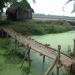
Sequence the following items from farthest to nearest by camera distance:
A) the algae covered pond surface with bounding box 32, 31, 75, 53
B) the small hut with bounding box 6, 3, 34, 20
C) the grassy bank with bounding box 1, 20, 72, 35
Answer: the small hut with bounding box 6, 3, 34, 20
the grassy bank with bounding box 1, 20, 72, 35
the algae covered pond surface with bounding box 32, 31, 75, 53

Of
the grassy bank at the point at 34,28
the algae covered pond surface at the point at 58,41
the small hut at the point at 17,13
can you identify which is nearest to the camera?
the algae covered pond surface at the point at 58,41

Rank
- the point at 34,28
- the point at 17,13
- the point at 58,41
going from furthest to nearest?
1. the point at 17,13
2. the point at 34,28
3. the point at 58,41

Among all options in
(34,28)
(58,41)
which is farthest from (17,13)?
(58,41)

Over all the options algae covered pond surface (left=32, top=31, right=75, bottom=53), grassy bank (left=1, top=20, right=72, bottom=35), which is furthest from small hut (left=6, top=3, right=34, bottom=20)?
algae covered pond surface (left=32, top=31, right=75, bottom=53)

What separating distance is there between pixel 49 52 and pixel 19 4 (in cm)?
1619

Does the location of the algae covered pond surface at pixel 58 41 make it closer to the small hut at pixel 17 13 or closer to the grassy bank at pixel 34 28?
the grassy bank at pixel 34 28

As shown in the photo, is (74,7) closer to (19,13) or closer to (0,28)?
(0,28)

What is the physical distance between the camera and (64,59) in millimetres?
9852

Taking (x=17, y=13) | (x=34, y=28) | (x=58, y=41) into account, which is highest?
(x=17, y=13)

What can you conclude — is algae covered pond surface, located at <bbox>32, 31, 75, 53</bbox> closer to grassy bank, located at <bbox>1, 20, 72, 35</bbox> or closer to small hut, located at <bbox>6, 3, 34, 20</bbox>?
grassy bank, located at <bbox>1, 20, 72, 35</bbox>

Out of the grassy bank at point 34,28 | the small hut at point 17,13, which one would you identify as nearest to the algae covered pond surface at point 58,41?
the grassy bank at point 34,28

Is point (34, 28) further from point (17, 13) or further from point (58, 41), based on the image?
point (17, 13)

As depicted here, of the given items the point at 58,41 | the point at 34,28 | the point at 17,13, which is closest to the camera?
the point at 58,41

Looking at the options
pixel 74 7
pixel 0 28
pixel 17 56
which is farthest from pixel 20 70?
pixel 0 28
